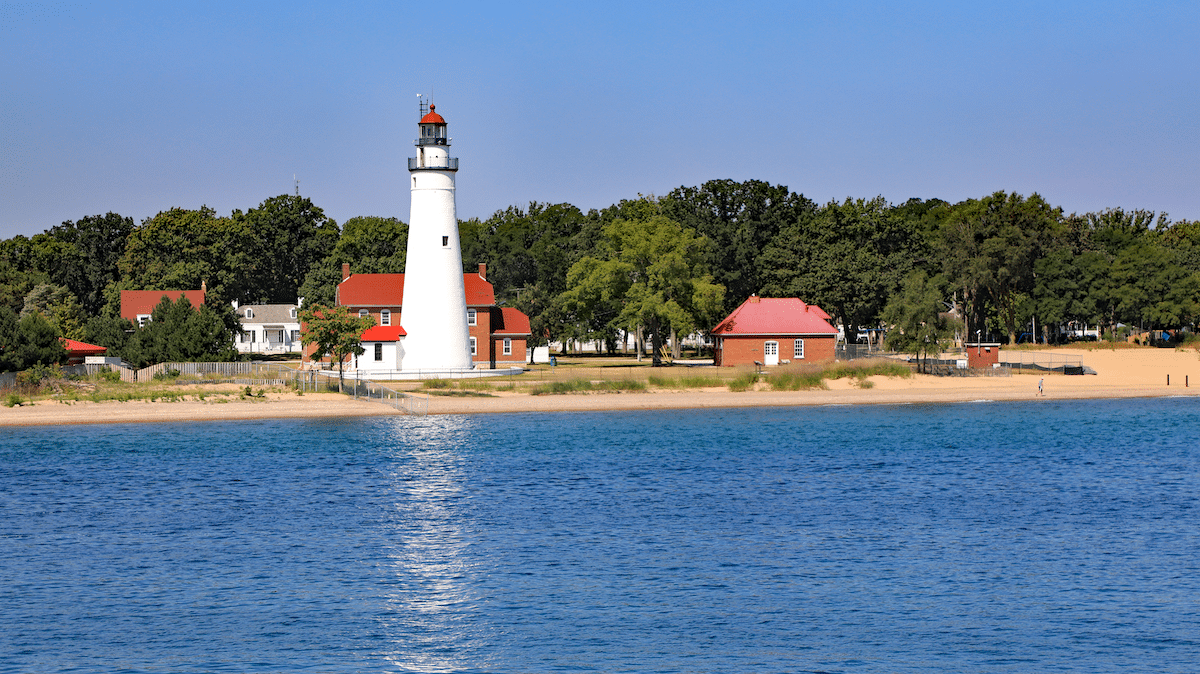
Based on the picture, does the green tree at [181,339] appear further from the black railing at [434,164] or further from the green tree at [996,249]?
the green tree at [996,249]

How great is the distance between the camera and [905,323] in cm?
7275

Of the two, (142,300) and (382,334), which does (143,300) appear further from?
(382,334)

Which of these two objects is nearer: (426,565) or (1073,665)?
(1073,665)

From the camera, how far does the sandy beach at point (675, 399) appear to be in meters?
53.9

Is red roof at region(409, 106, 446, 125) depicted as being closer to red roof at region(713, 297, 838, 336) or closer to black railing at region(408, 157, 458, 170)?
black railing at region(408, 157, 458, 170)

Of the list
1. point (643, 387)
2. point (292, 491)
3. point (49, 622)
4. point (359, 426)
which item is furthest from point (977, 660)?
point (643, 387)

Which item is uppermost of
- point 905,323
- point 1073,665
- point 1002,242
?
point 1002,242

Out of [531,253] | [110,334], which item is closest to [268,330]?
[531,253]

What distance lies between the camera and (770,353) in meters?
82.9

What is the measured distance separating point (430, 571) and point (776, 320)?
60.9 meters

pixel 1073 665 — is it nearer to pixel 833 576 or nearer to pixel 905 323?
pixel 833 576

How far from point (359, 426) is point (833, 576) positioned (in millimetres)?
33736

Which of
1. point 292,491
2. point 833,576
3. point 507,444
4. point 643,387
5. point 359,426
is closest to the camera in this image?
point 833,576

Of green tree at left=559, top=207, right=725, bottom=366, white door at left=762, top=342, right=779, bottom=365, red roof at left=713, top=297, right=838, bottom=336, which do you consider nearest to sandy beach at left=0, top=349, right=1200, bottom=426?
red roof at left=713, top=297, right=838, bottom=336
